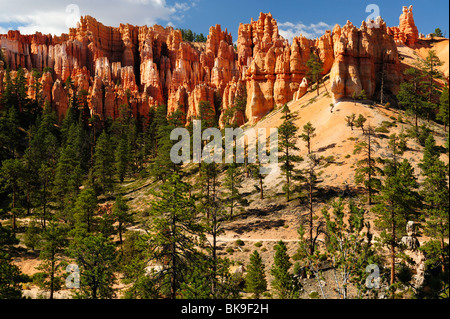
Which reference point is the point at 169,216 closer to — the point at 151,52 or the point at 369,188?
the point at 369,188

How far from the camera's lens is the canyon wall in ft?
234

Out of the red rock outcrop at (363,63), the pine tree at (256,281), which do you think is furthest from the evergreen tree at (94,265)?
the red rock outcrop at (363,63)

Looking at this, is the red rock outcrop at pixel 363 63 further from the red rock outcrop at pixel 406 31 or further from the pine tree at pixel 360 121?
the red rock outcrop at pixel 406 31

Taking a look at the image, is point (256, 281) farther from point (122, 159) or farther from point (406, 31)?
point (406, 31)

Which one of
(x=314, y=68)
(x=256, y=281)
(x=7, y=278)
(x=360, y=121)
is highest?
(x=314, y=68)

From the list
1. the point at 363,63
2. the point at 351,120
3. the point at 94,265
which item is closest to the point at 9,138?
the point at 94,265

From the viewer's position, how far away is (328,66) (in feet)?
269

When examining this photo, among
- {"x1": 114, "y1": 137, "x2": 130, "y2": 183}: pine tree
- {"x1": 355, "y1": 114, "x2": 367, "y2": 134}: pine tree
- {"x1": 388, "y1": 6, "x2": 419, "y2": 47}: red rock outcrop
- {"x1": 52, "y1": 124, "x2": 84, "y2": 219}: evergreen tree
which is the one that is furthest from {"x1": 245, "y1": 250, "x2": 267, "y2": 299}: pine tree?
{"x1": 388, "y1": 6, "x2": 419, "y2": 47}: red rock outcrop

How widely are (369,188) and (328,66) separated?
49.3m

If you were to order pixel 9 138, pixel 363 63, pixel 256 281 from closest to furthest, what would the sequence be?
pixel 256 281, pixel 9 138, pixel 363 63

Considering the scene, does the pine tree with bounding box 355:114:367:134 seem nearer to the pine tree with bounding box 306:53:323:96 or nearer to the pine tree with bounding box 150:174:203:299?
the pine tree with bounding box 306:53:323:96

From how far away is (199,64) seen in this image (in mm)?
120125

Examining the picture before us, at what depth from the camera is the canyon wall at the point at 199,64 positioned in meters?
71.4
